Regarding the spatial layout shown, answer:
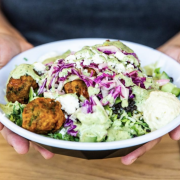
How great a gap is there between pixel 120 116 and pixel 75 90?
41 cm

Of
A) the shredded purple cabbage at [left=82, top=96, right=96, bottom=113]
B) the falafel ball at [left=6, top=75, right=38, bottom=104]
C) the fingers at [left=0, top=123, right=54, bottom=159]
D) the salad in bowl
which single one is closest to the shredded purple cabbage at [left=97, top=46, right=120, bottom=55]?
the salad in bowl

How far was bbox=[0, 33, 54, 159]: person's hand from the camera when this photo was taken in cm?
204

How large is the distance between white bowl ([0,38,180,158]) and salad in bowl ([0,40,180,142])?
105mm

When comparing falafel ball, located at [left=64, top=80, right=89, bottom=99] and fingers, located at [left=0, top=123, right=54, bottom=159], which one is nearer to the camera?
fingers, located at [left=0, top=123, right=54, bottom=159]

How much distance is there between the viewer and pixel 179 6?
3.32m

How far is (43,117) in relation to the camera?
74.5 inches

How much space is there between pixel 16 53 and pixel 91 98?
1.34 meters

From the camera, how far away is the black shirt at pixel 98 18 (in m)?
3.35

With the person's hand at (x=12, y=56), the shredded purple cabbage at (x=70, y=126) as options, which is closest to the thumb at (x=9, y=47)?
the person's hand at (x=12, y=56)

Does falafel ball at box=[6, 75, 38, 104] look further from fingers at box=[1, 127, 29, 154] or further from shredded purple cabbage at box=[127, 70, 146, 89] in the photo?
shredded purple cabbage at box=[127, 70, 146, 89]

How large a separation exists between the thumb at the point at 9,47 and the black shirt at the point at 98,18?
52 cm

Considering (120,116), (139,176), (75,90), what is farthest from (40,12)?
(139,176)

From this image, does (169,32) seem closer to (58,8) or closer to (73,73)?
(58,8)

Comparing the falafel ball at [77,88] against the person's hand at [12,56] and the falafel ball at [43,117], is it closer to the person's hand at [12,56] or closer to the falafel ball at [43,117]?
the falafel ball at [43,117]
